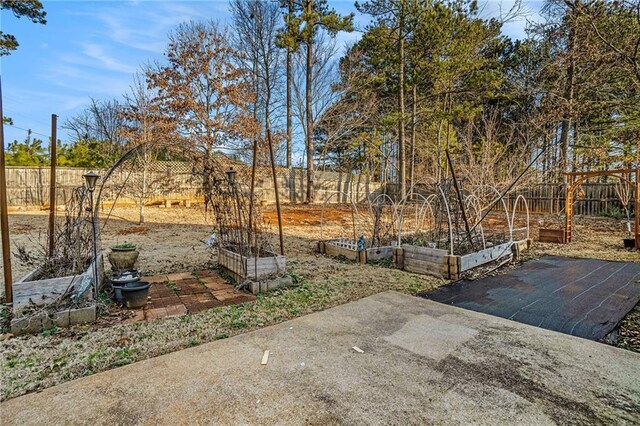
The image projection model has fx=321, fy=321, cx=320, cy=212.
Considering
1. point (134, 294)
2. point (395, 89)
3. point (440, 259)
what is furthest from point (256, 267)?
point (395, 89)

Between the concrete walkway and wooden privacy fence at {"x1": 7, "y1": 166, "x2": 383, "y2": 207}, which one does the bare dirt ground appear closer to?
the concrete walkway

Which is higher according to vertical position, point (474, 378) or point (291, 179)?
point (291, 179)

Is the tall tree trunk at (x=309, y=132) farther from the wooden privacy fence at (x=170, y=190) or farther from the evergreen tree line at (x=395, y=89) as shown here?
the wooden privacy fence at (x=170, y=190)

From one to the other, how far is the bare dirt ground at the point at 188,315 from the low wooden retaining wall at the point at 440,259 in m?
0.20

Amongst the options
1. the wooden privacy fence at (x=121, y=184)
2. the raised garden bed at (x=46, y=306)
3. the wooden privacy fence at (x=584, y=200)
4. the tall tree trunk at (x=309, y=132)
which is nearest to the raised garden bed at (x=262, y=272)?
the raised garden bed at (x=46, y=306)

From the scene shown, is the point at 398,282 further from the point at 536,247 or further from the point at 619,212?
the point at 619,212

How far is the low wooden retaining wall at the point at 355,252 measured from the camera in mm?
5602

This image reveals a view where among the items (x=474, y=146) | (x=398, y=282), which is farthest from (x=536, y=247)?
(x=474, y=146)

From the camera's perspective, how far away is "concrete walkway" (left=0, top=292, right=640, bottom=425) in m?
1.72

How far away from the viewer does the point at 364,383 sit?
6.59ft

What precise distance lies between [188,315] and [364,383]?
195 cm

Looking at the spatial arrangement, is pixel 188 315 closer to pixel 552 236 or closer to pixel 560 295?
pixel 560 295

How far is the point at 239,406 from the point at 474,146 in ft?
50.8

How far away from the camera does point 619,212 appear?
11492 mm
